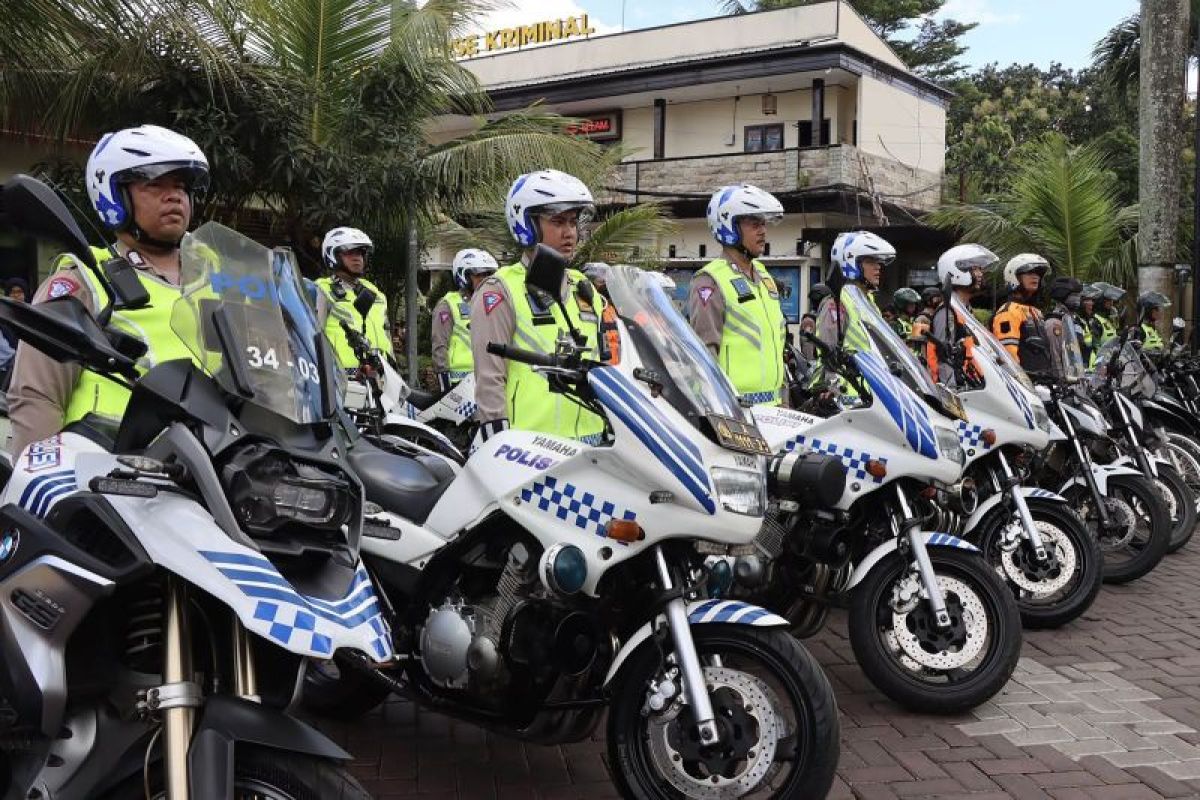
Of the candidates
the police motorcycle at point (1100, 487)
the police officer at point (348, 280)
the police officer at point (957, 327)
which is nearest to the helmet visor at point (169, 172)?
the police officer at point (957, 327)

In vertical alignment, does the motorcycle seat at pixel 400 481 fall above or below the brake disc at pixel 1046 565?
above

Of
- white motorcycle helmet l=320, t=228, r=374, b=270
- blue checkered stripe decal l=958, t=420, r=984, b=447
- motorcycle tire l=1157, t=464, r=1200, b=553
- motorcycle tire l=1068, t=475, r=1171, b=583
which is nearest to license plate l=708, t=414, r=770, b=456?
blue checkered stripe decal l=958, t=420, r=984, b=447

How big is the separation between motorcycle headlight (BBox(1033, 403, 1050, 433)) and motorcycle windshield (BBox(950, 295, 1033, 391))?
15 cm

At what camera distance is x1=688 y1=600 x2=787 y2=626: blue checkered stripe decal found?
11.1 feet

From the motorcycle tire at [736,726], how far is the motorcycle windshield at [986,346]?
3.15 m

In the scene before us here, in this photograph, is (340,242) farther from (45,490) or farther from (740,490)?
(45,490)

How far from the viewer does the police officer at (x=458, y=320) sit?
1072 centimetres

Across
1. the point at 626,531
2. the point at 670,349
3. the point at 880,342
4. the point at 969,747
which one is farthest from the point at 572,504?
the point at 880,342

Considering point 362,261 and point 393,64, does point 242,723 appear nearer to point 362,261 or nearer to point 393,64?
point 362,261

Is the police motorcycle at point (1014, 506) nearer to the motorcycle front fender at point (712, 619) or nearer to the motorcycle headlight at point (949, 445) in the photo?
the motorcycle headlight at point (949, 445)

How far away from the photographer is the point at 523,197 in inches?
190

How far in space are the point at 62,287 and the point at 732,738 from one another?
2317mm

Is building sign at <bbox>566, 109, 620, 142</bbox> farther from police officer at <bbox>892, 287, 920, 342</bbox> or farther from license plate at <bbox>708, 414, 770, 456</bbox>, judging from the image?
license plate at <bbox>708, 414, 770, 456</bbox>

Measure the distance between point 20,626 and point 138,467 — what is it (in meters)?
0.47
